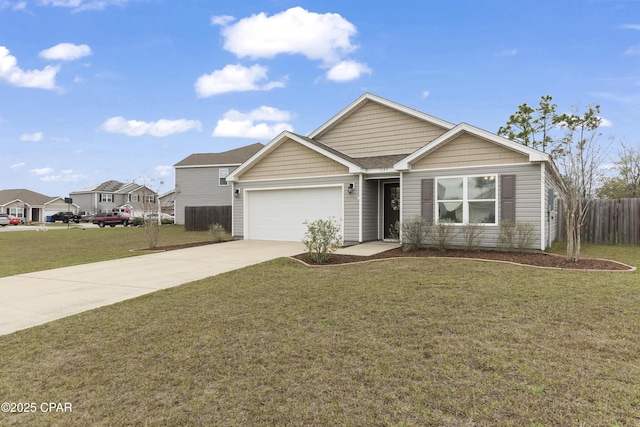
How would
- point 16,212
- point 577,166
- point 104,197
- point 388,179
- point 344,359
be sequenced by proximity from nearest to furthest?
point 344,359, point 577,166, point 388,179, point 16,212, point 104,197

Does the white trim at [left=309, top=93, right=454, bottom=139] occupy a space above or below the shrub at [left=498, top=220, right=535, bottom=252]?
above

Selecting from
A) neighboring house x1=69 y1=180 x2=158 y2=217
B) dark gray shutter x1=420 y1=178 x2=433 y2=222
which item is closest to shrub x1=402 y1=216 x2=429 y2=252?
→ dark gray shutter x1=420 y1=178 x2=433 y2=222

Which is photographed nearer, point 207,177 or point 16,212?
point 207,177

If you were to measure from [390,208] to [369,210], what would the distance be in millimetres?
1036

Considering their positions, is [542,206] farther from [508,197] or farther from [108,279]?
[108,279]

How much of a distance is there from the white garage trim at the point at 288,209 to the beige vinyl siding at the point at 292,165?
54 cm

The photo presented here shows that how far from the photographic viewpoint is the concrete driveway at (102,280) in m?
5.46

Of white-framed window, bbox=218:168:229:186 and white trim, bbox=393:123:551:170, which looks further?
white-framed window, bbox=218:168:229:186

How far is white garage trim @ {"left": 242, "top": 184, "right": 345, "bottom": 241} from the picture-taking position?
13.6 metres

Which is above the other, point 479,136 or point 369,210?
point 479,136

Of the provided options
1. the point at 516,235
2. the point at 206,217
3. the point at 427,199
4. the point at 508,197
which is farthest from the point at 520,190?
the point at 206,217

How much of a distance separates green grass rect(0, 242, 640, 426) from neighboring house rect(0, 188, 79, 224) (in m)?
56.7

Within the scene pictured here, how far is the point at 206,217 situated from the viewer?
2336 cm

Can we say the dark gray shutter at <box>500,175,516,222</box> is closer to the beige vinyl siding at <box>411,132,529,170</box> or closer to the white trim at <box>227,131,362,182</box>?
the beige vinyl siding at <box>411,132,529,170</box>
